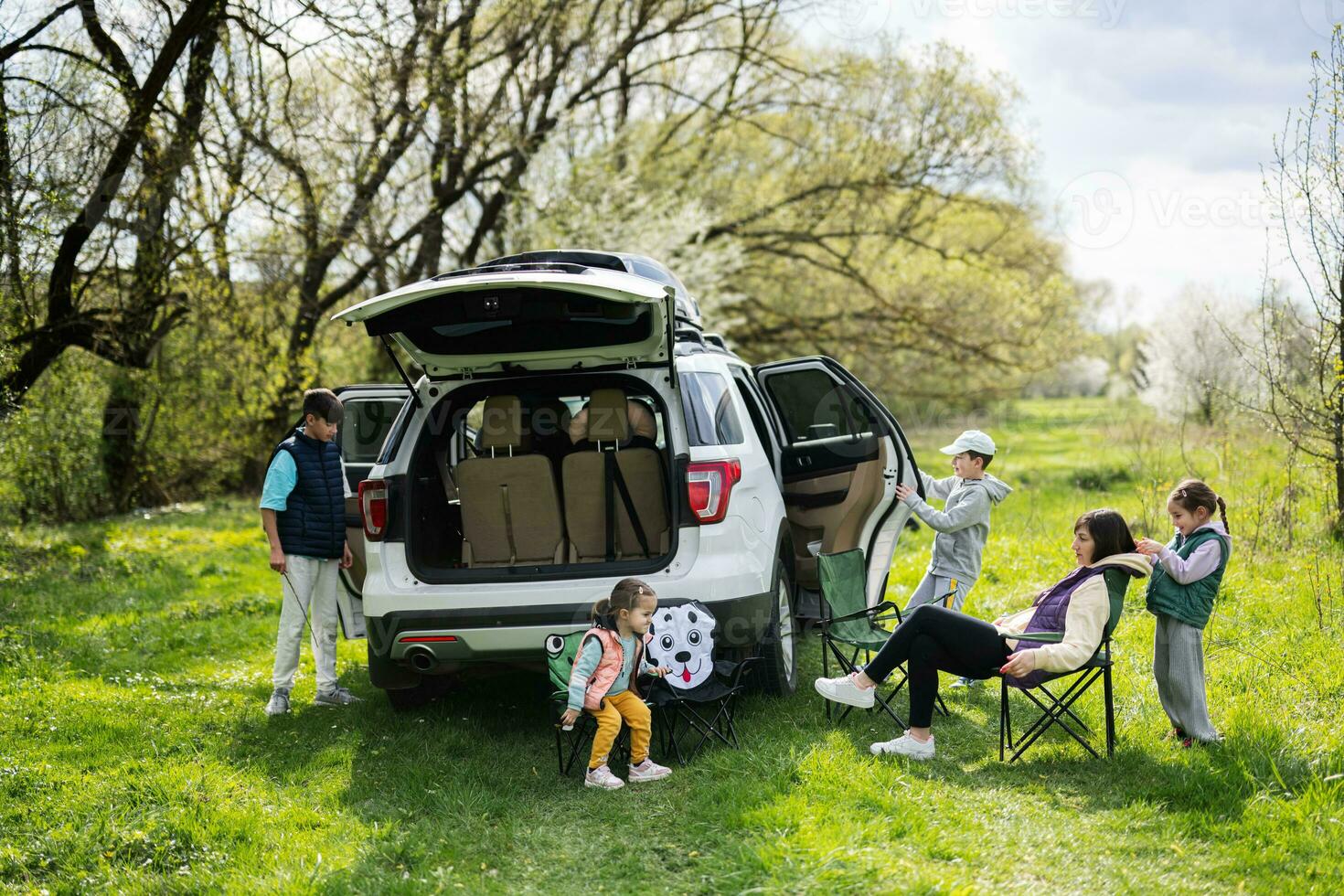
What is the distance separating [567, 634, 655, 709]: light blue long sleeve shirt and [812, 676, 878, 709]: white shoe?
0.86 metres

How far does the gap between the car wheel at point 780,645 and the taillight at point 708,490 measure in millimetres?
596

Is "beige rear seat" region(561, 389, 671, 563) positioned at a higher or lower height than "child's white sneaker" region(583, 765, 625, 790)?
higher

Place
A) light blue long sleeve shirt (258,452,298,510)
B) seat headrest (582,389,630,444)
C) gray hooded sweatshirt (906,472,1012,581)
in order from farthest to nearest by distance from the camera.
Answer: light blue long sleeve shirt (258,452,298,510) → gray hooded sweatshirt (906,472,1012,581) → seat headrest (582,389,630,444)

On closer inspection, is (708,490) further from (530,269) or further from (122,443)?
(122,443)

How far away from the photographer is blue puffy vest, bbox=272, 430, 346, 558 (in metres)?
5.94

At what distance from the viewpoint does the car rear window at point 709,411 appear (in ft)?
16.5

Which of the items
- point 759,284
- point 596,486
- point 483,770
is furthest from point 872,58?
point 483,770

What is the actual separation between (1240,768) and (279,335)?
45.8ft

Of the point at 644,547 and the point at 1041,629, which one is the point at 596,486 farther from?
the point at 1041,629

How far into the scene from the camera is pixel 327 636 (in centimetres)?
616

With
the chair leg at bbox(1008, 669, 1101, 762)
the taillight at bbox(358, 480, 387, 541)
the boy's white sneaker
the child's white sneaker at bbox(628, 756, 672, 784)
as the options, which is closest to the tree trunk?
the boy's white sneaker

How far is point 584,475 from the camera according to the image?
5.39m

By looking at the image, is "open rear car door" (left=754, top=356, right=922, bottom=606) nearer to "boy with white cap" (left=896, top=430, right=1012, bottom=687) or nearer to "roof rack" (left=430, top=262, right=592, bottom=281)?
"boy with white cap" (left=896, top=430, right=1012, bottom=687)

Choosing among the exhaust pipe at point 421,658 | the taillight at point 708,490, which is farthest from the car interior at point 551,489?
the exhaust pipe at point 421,658
